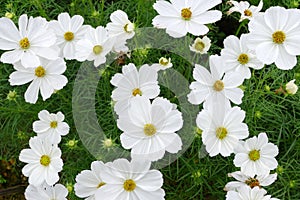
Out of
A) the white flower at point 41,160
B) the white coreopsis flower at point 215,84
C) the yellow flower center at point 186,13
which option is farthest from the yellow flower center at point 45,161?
the yellow flower center at point 186,13

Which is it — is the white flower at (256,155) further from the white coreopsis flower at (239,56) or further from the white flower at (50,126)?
the white flower at (50,126)

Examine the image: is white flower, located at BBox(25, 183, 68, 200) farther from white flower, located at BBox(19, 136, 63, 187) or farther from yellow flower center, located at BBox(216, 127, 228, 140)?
yellow flower center, located at BBox(216, 127, 228, 140)

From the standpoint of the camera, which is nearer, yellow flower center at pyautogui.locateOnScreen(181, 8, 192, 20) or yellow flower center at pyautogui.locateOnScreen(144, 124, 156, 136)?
yellow flower center at pyautogui.locateOnScreen(144, 124, 156, 136)

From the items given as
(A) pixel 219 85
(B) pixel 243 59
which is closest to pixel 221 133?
(A) pixel 219 85

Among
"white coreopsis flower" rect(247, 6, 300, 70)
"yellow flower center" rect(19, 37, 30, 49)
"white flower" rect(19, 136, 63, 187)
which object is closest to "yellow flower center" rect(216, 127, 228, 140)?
"white coreopsis flower" rect(247, 6, 300, 70)

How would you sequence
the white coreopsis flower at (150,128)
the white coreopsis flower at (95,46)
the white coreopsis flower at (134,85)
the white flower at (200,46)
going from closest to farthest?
1. the white coreopsis flower at (150,128)
2. the white coreopsis flower at (134,85)
3. the white coreopsis flower at (95,46)
4. the white flower at (200,46)

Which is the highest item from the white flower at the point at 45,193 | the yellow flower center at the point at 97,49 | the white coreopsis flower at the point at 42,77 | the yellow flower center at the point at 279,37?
the yellow flower center at the point at 279,37
